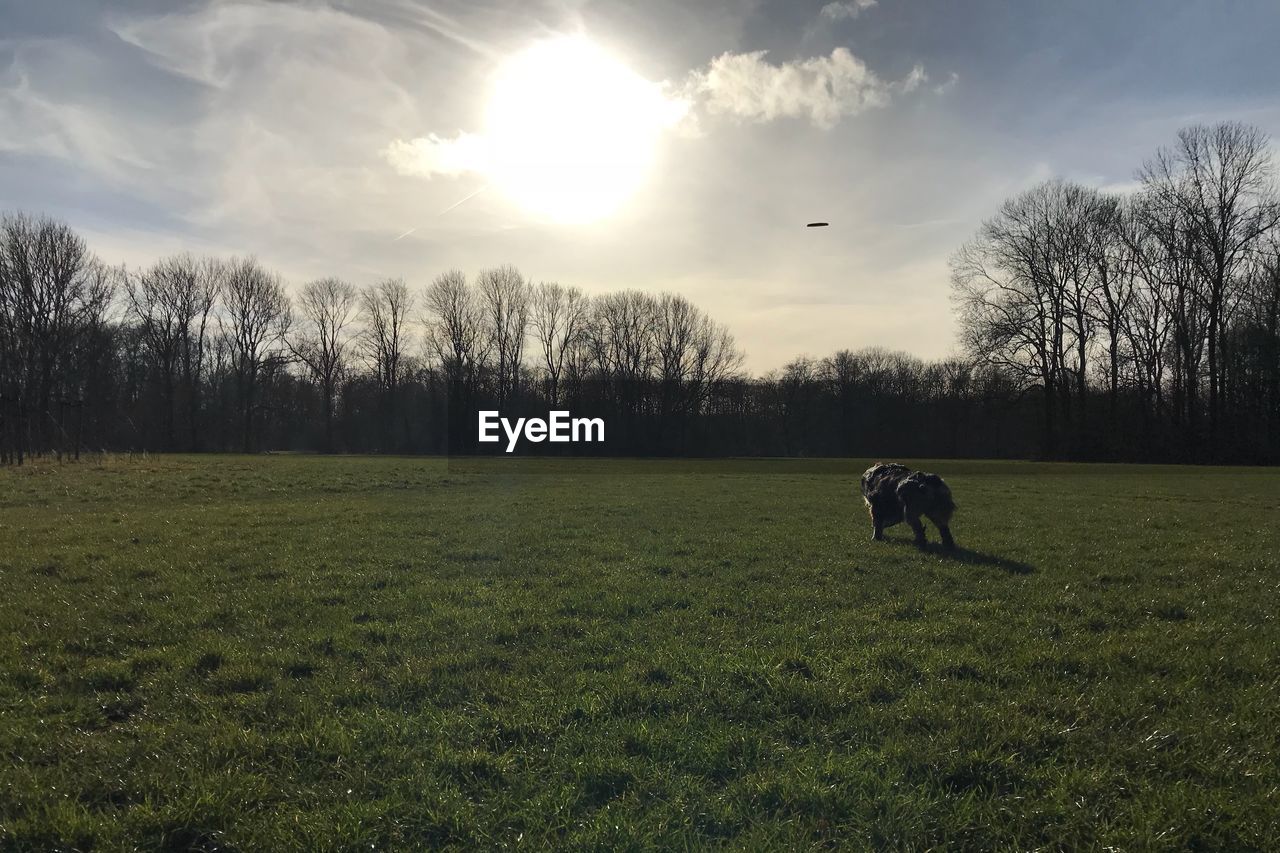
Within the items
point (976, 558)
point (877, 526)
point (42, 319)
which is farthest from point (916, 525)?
point (42, 319)

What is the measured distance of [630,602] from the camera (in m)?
7.56

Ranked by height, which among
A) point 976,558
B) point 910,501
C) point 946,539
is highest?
point 910,501

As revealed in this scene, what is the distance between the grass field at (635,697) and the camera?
11.3ft

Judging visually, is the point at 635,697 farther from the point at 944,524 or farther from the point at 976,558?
the point at 944,524

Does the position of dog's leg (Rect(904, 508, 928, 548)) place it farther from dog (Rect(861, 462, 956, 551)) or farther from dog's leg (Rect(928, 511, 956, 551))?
dog's leg (Rect(928, 511, 956, 551))

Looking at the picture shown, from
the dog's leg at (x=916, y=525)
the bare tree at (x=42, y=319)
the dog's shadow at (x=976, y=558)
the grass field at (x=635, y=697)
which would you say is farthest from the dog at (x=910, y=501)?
the bare tree at (x=42, y=319)

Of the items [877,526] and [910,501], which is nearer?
[910,501]

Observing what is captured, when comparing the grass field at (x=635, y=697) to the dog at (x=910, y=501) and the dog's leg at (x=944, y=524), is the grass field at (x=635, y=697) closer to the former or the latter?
the dog's leg at (x=944, y=524)

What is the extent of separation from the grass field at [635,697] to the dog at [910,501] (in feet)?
2.09

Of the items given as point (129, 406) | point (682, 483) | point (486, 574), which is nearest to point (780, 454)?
point (682, 483)

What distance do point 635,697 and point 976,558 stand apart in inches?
304

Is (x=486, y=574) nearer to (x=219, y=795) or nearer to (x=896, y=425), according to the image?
(x=219, y=795)

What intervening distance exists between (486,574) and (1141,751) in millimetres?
7231

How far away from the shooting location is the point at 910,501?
11.4m
